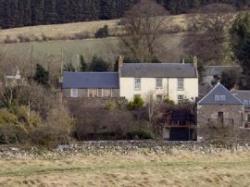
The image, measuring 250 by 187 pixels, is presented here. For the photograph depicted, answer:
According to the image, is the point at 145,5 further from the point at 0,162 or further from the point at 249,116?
the point at 0,162

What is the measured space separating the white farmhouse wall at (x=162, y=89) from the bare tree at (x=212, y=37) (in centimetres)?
1075

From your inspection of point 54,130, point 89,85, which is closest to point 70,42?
point 89,85

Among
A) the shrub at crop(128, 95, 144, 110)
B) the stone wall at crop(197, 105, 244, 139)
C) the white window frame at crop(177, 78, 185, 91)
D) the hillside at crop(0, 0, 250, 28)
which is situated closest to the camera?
the stone wall at crop(197, 105, 244, 139)

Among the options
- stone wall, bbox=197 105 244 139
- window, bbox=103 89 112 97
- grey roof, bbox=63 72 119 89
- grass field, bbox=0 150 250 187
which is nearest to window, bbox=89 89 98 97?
grey roof, bbox=63 72 119 89

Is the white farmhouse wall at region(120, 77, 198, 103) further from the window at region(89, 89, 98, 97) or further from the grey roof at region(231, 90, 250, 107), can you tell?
the grey roof at region(231, 90, 250, 107)

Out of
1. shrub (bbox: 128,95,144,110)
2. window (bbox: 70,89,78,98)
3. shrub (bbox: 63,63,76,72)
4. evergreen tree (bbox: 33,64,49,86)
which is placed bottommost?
shrub (bbox: 128,95,144,110)

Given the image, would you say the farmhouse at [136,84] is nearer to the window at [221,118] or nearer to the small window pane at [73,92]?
the small window pane at [73,92]

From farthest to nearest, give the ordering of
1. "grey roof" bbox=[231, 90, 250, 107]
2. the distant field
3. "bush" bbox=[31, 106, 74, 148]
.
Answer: the distant field → "grey roof" bbox=[231, 90, 250, 107] → "bush" bbox=[31, 106, 74, 148]

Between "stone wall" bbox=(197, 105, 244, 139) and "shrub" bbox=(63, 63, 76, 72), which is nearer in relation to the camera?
"stone wall" bbox=(197, 105, 244, 139)

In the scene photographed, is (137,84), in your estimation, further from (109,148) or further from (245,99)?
(109,148)

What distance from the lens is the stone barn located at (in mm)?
41156

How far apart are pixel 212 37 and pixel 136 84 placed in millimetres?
13854

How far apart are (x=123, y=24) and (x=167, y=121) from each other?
21.4 metres

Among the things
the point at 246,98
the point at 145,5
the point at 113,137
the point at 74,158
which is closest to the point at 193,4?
the point at 145,5
